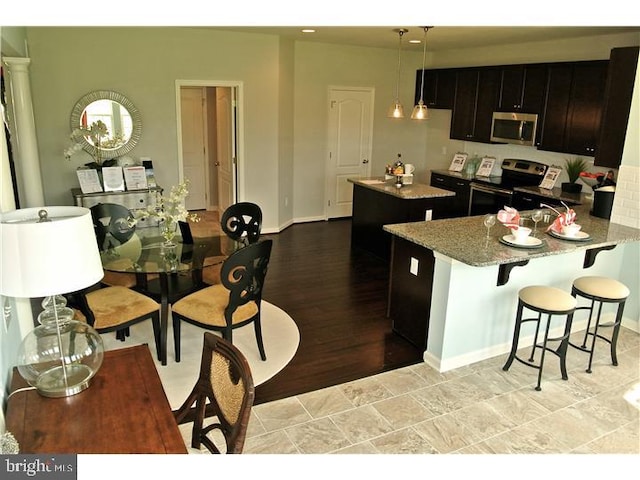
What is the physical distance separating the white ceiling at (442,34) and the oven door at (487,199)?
1.90m

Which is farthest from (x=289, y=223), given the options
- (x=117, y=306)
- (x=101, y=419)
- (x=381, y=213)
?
(x=101, y=419)

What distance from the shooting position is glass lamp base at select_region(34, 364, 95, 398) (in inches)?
76.3

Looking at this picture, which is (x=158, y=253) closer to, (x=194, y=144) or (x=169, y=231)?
(x=169, y=231)

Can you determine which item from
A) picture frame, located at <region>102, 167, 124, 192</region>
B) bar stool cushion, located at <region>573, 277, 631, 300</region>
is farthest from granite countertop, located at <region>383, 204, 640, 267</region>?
picture frame, located at <region>102, 167, 124, 192</region>

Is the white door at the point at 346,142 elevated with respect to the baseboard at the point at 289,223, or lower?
elevated

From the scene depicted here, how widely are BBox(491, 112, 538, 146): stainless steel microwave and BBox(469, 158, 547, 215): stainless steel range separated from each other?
1.20 ft

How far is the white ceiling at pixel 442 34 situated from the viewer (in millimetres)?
5703

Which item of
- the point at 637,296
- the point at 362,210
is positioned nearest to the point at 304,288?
the point at 362,210

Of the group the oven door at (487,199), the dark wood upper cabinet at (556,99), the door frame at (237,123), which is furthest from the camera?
the oven door at (487,199)

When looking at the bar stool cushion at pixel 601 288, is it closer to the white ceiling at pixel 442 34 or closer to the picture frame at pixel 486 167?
the white ceiling at pixel 442 34

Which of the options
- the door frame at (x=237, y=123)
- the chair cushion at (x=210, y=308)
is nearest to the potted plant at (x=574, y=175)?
the door frame at (x=237, y=123)

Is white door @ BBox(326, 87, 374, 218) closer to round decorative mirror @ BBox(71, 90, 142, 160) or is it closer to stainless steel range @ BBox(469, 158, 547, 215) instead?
stainless steel range @ BBox(469, 158, 547, 215)
